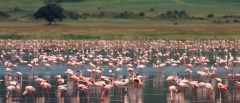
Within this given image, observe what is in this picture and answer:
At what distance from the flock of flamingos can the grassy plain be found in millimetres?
7817

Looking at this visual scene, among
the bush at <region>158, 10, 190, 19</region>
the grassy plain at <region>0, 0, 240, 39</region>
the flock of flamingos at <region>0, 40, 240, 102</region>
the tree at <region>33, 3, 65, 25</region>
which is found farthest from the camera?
the bush at <region>158, 10, 190, 19</region>

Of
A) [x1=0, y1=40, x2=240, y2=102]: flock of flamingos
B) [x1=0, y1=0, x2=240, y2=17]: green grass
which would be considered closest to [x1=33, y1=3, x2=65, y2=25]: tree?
[x1=0, y1=0, x2=240, y2=17]: green grass

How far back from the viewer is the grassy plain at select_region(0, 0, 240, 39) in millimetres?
56062

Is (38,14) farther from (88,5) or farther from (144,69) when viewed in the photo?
(144,69)

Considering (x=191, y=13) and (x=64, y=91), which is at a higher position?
(x=64, y=91)

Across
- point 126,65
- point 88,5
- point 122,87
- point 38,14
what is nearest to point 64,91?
point 122,87

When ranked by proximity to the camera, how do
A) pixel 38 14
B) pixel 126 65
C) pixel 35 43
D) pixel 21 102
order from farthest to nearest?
pixel 38 14 → pixel 35 43 → pixel 126 65 → pixel 21 102

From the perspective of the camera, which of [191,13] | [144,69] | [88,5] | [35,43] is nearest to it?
[144,69]

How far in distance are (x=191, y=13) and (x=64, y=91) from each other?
69.5 meters

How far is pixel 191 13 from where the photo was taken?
3565 inches

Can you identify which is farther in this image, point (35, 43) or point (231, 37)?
point (231, 37)

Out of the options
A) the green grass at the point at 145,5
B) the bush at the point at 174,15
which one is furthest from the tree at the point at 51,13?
the green grass at the point at 145,5

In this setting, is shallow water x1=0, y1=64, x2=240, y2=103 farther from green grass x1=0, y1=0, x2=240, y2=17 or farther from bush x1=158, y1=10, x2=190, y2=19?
green grass x1=0, y1=0, x2=240, y2=17

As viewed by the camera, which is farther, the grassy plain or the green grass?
the green grass
